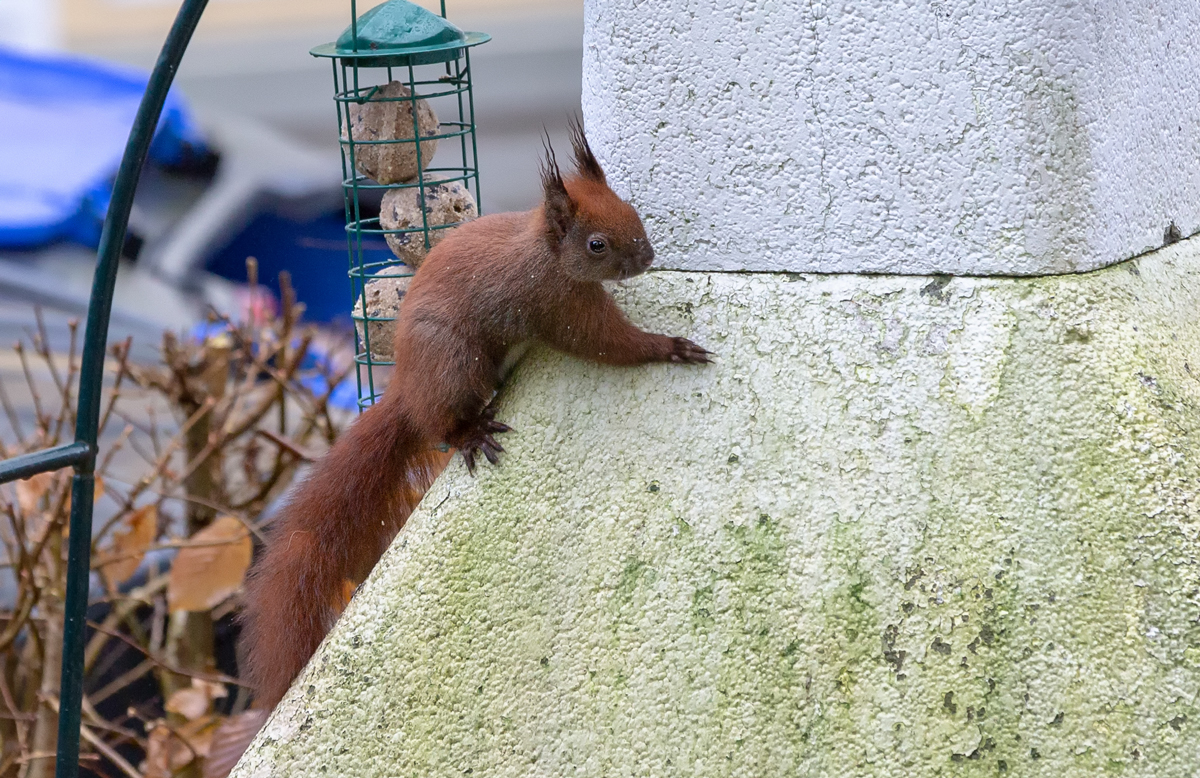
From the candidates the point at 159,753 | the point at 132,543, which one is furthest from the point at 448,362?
the point at 159,753

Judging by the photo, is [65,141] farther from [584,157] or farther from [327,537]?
[584,157]

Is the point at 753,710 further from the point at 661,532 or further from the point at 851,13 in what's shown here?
the point at 851,13

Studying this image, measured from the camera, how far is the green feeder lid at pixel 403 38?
1.52m

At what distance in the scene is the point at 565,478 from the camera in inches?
44.4

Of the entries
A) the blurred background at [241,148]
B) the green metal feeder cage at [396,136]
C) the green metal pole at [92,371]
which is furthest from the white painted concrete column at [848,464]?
the blurred background at [241,148]

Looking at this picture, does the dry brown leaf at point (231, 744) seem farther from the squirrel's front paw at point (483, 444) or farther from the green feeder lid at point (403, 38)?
the green feeder lid at point (403, 38)

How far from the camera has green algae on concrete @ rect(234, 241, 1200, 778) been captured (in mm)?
922

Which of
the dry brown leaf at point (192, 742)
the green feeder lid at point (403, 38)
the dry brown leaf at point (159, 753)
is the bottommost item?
the dry brown leaf at point (159, 753)

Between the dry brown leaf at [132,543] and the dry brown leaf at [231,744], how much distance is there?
0.47 m

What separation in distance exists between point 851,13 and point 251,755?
2.75 ft

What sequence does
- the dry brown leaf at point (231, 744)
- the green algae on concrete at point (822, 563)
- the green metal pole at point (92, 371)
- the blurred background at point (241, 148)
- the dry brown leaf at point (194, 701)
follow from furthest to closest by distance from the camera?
the blurred background at point (241, 148), the dry brown leaf at point (194, 701), the dry brown leaf at point (231, 744), the green metal pole at point (92, 371), the green algae on concrete at point (822, 563)

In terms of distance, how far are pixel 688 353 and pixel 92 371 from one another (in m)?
0.57

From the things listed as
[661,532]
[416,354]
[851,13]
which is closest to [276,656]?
[416,354]

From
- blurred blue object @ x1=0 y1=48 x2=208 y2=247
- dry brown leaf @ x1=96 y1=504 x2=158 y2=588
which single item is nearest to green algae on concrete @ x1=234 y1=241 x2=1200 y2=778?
dry brown leaf @ x1=96 y1=504 x2=158 y2=588
